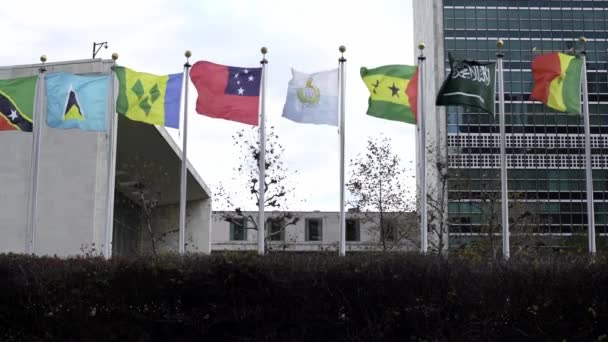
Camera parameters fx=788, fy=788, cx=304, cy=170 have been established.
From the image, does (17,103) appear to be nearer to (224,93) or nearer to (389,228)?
(224,93)

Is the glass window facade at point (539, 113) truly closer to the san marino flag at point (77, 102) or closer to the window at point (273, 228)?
the window at point (273, 228)

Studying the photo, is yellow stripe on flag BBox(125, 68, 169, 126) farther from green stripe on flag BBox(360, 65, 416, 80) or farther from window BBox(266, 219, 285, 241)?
window BBox(266, 219, 285, 241)

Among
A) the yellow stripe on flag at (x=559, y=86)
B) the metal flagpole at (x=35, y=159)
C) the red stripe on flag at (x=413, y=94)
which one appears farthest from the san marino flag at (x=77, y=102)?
the yellow stripe on flag at (x=559, y=86)

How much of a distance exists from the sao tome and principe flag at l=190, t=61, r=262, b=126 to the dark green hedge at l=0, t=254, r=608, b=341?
18.7ft

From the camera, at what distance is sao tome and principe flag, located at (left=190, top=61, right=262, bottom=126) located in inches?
711

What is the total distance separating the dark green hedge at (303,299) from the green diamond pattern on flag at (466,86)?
5759 millimetres

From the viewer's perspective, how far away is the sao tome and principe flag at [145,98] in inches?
717

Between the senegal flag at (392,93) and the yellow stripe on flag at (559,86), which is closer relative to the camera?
the yellow stripe on flag at (559,86)

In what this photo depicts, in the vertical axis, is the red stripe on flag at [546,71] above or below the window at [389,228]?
above

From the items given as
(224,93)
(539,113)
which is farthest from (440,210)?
(539,113)

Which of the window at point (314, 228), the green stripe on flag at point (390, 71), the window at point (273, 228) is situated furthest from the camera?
the window at point (314, 228)

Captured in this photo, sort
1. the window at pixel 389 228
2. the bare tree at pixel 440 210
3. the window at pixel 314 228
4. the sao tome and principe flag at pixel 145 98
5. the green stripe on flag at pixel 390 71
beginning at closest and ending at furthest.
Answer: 1. the green stripe on flag at pixel 390 71
2. the sao tome and principe flag at pixel 145 98
3. the bare tree at pixel 440 210
4. the window at pixel 389 228
5. the window at pixel 314 228

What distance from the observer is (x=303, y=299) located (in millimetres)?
12148

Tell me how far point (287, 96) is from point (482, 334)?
7998 mm
